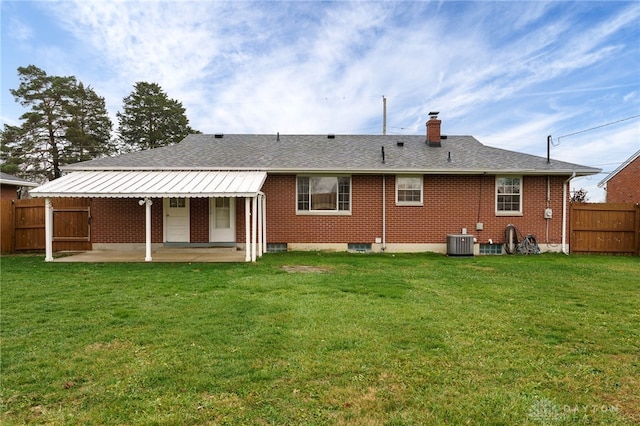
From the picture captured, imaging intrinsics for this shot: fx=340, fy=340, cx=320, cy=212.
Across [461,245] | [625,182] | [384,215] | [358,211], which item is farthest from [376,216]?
[625,182]

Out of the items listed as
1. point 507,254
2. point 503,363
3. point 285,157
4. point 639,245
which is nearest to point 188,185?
point 285,157

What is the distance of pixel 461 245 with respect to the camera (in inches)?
471

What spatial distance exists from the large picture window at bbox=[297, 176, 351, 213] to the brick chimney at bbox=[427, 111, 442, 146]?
477 cm

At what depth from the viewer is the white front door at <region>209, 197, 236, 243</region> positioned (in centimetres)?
1278

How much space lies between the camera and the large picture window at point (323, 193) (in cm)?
1283

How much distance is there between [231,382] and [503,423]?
7.35ft

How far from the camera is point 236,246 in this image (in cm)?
1274

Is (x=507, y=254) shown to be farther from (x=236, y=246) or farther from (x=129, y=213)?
(x=129, y=213)

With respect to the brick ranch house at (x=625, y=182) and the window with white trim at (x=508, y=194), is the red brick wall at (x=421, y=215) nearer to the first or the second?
the window with white trim at (x=508, y=194)

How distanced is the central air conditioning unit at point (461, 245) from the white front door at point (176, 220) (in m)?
9.70

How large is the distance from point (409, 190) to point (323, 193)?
10.6ft

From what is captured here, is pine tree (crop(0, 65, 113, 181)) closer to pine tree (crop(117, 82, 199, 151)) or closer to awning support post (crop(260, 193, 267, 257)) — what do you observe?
pine tree (crop(117, 82, 199, 151))

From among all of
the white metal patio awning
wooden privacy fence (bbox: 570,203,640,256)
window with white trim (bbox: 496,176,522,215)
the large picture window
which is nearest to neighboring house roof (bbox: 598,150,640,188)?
wooden privacy fence (bbox: 570,203,640,256)

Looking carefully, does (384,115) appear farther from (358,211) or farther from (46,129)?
(46,129)
